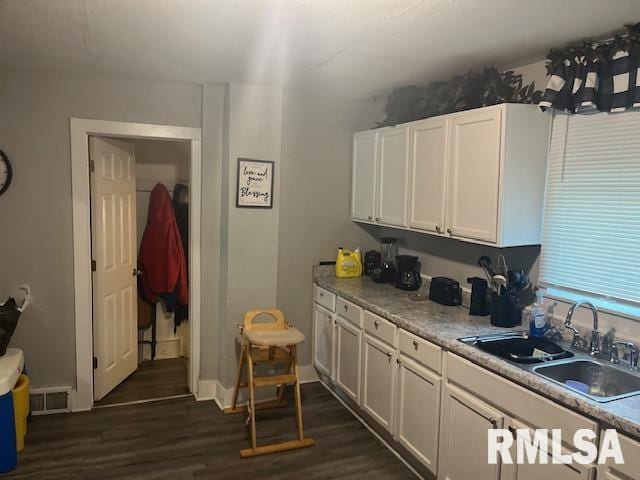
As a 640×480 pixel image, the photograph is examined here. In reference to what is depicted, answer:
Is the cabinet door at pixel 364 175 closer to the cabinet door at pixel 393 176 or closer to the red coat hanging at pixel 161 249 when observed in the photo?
the cabinet door at pixel 393 176

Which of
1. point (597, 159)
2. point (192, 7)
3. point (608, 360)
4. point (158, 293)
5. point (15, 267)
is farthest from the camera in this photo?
point (158, 293)

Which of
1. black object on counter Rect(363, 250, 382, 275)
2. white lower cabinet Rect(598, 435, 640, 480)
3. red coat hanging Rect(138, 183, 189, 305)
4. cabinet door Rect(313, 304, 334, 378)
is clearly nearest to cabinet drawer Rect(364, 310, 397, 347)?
cabinet door Rect(313, 304, 334, 378)

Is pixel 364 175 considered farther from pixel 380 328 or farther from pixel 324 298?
pixel 380 328

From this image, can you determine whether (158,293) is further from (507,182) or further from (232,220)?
(507,182)

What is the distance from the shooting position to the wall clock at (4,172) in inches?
129

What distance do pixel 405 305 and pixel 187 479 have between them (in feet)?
5.46

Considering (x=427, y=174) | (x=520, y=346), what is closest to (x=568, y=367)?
(x=520, y=346)

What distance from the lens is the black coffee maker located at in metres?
3.61

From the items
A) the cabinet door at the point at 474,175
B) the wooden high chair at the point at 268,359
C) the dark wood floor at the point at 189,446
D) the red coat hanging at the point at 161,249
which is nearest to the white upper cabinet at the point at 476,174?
the cabinet door at the point at 474,175

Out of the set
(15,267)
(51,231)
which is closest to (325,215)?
(51,231)

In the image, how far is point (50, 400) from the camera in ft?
11.5

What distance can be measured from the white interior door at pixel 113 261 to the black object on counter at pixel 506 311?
9.25ft

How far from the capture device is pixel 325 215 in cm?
406

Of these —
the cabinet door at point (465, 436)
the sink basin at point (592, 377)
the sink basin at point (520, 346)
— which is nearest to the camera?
the sink basin at point (592, 377)
